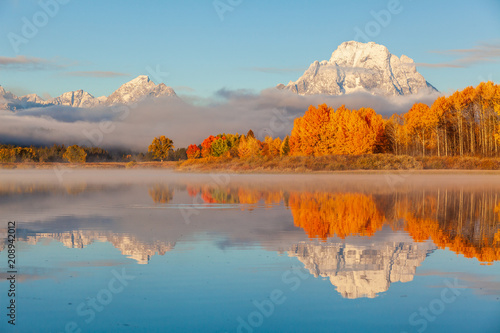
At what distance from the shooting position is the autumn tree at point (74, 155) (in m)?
189

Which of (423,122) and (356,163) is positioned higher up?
(423,122)

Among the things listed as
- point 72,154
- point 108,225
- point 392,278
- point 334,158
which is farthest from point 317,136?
point 72,154

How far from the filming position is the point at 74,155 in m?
190

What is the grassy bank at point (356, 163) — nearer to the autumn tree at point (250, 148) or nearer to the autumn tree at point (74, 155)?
the autumn tree at point (250, 148)

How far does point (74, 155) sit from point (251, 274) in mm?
191301

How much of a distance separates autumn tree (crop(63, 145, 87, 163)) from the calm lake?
589 feet

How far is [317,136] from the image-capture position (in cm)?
10225

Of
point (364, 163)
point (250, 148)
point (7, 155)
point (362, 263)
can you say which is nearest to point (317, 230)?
point (362, 263)

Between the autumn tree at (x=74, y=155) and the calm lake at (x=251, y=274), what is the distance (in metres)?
179

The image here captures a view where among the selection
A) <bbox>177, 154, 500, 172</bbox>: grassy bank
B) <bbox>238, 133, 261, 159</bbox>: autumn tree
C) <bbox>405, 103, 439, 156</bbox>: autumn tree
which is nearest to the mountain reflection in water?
<bbox>177, 154, 500, 172</bbox>: grassy bank

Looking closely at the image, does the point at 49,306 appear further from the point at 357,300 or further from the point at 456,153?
the point at 456,153

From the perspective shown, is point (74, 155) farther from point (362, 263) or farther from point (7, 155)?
point (362, 263)

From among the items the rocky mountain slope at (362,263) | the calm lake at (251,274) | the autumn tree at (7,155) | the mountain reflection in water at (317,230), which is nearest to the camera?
the calm lake at (251,274)

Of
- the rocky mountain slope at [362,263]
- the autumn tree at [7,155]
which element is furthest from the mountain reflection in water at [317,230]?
the autumn tree at [7,155]
